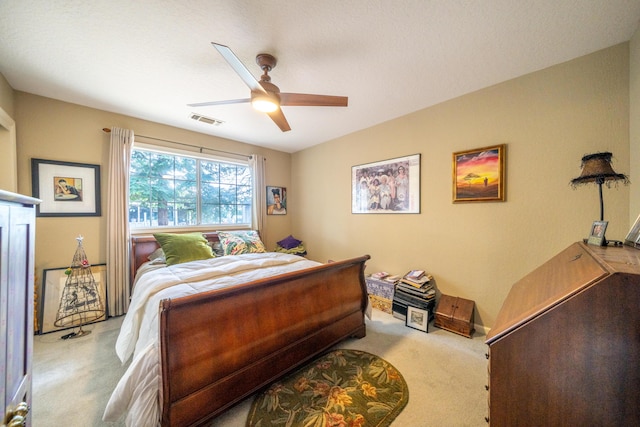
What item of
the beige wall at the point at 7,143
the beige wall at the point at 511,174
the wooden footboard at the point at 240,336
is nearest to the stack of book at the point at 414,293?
the beige wall at the point at 511,174

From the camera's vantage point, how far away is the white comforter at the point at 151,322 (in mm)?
1154

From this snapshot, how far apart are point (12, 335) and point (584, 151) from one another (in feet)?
11.2

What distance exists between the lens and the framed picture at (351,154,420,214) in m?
2.86

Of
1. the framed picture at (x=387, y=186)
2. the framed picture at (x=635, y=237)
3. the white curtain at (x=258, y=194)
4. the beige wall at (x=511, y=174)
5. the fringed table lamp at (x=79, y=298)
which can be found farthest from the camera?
the white curtain at (x=258, y=194)

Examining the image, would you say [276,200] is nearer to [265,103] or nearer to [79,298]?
[265,103]

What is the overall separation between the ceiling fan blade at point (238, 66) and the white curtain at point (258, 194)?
2.48 m

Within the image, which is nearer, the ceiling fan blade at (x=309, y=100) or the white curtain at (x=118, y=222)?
the ceiling fan blade at (x=309, y=100)

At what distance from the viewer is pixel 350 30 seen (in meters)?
1.59

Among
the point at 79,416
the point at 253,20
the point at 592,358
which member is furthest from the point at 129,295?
the point at 592,358

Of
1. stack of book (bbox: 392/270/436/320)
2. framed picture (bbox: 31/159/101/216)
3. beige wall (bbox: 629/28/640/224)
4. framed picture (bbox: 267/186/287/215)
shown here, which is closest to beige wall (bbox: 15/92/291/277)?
framed picture (bbox: 31/159/101/216)

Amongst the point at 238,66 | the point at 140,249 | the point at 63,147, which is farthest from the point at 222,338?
the point at 63,147

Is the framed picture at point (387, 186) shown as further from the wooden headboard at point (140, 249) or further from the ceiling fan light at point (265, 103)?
the wooden headboard at point (140, 249)

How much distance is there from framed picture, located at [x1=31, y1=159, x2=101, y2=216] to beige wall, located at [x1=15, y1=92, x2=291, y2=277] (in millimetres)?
55

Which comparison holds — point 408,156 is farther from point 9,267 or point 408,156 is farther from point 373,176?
point 9,267
